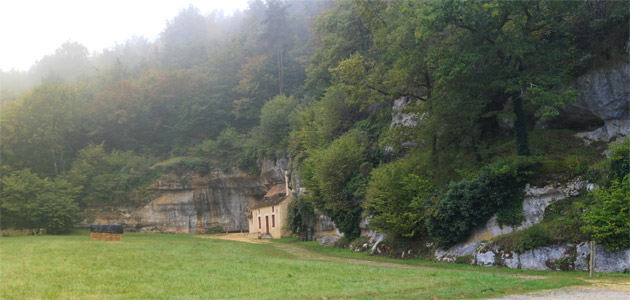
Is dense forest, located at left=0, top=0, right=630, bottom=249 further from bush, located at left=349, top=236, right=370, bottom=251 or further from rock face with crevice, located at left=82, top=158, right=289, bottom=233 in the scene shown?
bush, located at left=349, top=236, right=370, bottom=251

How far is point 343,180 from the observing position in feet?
116

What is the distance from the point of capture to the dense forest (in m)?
21.7

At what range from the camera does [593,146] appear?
22.3 metres

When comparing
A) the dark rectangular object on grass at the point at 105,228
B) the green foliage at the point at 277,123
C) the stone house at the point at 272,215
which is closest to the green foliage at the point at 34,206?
the dark rectangular object on grass at the point at 105,228

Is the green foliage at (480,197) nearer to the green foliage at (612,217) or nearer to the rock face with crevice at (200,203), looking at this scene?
the green foliage at (612,217)

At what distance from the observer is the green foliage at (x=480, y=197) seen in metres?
21.7

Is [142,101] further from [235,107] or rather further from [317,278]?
[317,278]

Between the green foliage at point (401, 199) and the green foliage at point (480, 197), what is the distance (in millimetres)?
2064

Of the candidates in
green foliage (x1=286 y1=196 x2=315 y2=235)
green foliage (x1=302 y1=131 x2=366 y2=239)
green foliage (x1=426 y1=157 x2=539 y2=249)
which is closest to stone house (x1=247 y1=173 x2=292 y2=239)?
green foliage (x1=286 y1=196 x2=315 y2=235)

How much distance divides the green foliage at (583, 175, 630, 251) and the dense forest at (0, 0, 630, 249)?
56 mm

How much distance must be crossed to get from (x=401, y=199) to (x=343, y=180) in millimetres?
9246

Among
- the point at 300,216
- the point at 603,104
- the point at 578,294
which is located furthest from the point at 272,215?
the point at 578,294

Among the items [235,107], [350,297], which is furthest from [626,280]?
[235,107]

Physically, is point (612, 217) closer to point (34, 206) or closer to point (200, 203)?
point (200, 203)
